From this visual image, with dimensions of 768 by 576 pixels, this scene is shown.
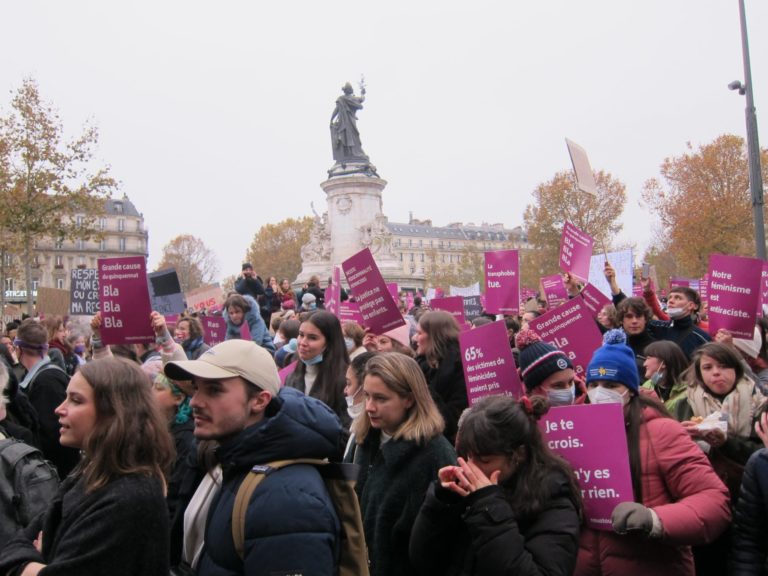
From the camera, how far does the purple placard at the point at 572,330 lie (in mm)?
5457

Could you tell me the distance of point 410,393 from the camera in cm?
362

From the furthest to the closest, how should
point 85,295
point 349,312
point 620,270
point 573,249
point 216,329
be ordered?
1. point 620,270
2. point 85,295
3. point 216,329
4. point 349,312
5. point 573,249

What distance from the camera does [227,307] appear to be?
29.4 feet

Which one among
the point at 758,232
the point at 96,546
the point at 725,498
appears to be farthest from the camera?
the point at 758,232

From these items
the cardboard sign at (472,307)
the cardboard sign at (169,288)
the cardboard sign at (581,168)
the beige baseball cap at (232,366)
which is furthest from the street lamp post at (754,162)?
the beige baseball cap at (232,366)

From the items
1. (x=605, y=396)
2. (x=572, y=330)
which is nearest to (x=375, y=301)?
(x=572, y=330)

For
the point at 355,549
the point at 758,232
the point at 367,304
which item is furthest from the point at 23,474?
the point at 758,232

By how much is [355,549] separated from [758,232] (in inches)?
419

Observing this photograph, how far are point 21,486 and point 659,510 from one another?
2.61 meters

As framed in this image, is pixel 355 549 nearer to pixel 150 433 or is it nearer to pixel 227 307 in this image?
pixel 150 433

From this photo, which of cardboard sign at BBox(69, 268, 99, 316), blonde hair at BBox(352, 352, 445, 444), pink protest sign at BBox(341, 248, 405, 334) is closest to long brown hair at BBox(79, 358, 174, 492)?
blonde hair at BBox(352, 352, 445, 444)

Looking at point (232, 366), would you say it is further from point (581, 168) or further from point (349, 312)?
point (349, 312)

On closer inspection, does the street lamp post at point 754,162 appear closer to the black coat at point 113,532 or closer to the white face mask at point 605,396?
the white face mask at point 605,396

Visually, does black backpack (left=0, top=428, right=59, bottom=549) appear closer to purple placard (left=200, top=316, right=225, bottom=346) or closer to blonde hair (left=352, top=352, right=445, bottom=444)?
blonde hair (left=352, top=352, right=445, bottom=444)
